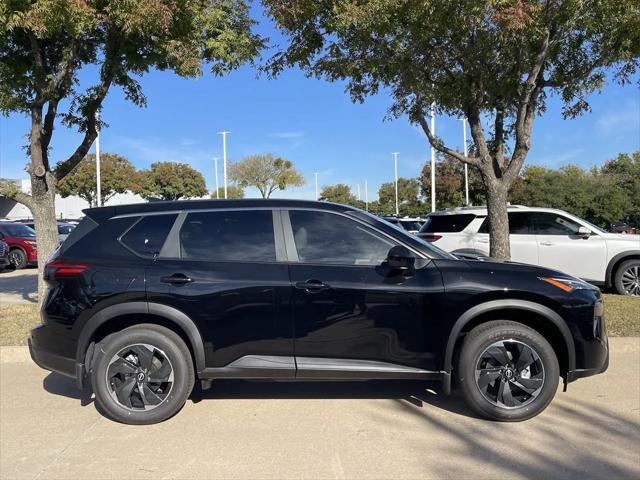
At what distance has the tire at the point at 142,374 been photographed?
445 cm

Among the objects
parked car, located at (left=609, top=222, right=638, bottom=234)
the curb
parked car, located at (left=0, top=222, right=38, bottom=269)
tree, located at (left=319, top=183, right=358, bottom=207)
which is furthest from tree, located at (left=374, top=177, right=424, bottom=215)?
the curb

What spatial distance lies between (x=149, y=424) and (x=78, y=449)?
23.2 inches

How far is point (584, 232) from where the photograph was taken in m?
10.2

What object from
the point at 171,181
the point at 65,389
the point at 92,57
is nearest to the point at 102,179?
the point at 171,181

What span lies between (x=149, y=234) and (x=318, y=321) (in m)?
1.62

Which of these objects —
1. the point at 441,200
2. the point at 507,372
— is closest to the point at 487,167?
the point at 507,372

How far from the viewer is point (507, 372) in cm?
442

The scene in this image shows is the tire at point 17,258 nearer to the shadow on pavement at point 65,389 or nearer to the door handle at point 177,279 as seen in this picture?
the shadow on pavement at point 65,389

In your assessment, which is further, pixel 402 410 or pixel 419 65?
pixel 419 65

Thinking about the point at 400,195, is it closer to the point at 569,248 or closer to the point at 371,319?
the point at 569,248

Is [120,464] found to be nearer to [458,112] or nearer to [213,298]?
[213,298]

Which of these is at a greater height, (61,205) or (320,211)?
(61,205)

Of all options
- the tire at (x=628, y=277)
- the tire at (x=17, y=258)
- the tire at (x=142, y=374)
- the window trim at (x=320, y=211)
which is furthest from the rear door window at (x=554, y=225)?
the tire at (x=17, y=258)

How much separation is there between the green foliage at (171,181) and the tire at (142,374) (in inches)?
1870
